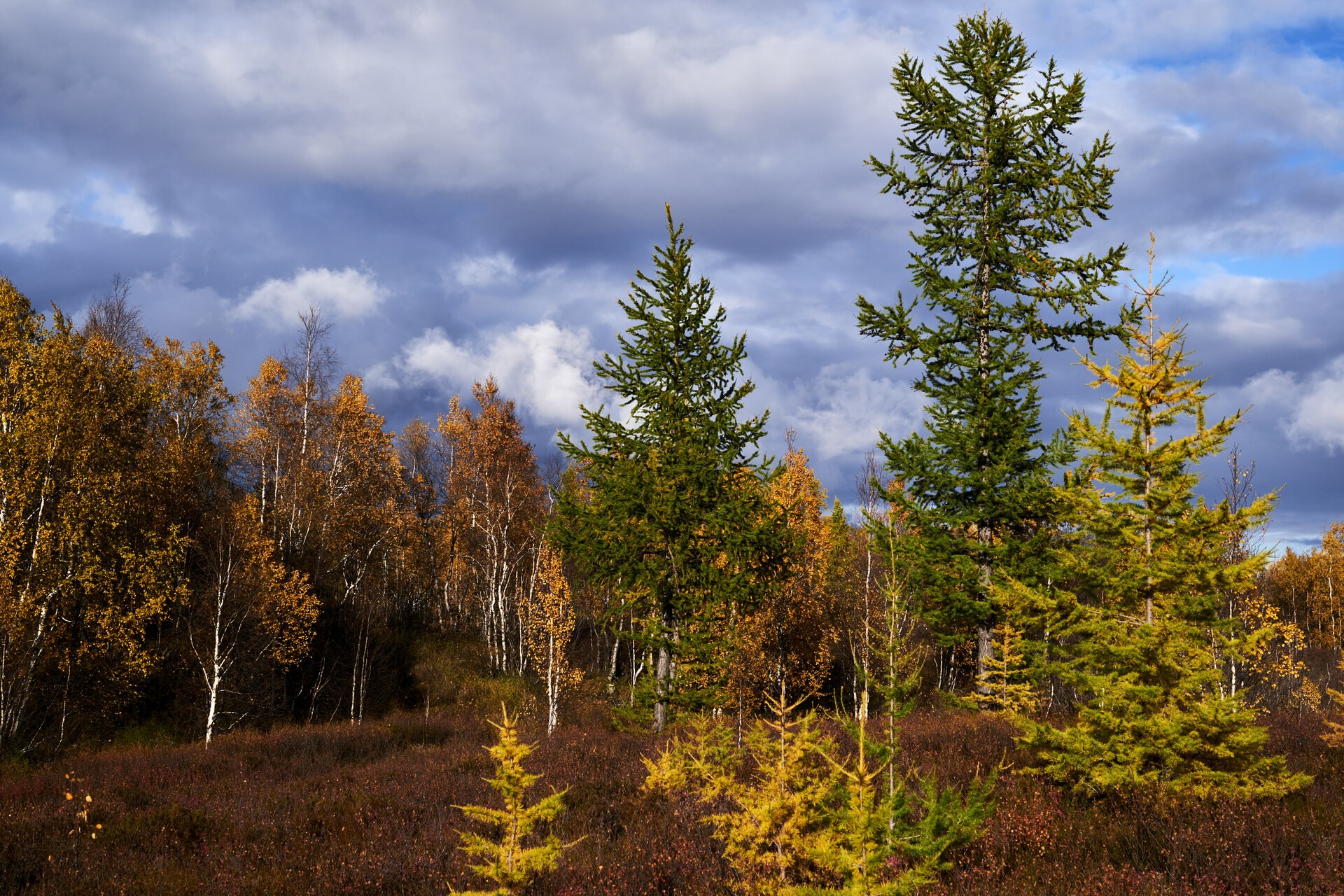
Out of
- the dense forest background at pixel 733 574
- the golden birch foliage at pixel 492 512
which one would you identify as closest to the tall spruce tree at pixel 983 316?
the dense forest background at pixel 733 574

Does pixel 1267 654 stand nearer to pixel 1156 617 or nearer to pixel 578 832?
pixel 1156 617

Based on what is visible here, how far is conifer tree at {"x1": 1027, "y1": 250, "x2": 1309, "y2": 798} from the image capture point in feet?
27.0

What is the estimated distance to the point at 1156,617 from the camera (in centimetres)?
869

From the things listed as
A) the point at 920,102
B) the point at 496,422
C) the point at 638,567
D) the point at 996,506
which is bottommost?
the point at 638,567

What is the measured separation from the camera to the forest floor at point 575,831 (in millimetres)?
6691

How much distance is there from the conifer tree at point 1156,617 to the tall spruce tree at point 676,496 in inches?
281

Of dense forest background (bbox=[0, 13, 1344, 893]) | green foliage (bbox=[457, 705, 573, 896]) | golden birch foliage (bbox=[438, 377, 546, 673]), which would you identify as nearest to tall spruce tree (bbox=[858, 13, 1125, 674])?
dense forest background (bbox=[0, 13, 1344, 893])

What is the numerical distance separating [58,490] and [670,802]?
18824mm

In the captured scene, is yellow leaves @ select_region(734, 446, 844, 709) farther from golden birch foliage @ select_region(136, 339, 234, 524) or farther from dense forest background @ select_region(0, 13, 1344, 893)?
golden birch foliage @ select_region(136, 339, 234, 524)

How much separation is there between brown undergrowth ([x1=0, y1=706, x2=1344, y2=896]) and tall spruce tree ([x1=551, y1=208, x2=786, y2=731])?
2.81 m

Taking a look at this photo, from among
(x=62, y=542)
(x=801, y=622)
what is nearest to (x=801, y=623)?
(x=801, y=622)

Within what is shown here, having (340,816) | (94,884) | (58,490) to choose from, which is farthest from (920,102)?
(58,490)

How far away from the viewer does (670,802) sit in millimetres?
10117

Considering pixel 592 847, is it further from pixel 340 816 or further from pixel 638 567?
pixel 638 567
